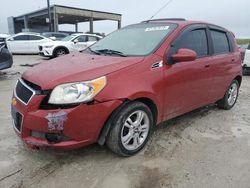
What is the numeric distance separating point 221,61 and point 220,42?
40 centimetres

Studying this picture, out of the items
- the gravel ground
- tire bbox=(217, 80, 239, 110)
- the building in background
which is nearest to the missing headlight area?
the gravel ground

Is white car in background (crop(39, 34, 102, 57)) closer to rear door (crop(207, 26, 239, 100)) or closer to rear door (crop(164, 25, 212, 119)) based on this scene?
rear door (crop(207, 26, 239, 100))

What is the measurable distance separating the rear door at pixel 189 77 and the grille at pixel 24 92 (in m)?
1.64

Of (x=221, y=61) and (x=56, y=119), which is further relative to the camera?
(x=221, y=61)

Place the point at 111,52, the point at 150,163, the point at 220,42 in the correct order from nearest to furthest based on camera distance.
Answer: the point at 150,163
the point at 111,52
the point at 220,42

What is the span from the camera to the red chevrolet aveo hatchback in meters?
2.84

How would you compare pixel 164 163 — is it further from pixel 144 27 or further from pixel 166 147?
pixel 144 27

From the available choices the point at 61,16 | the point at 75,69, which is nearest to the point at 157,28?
the point at 75,69

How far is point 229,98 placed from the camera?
5441 millimetres

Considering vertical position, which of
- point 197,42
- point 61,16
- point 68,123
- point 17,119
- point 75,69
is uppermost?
point 197,42

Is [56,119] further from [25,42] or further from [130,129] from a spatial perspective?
[25,42]

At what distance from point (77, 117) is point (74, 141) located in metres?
0.29

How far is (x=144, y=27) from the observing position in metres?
4.27

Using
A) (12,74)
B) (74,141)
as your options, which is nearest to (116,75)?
(74,141)
